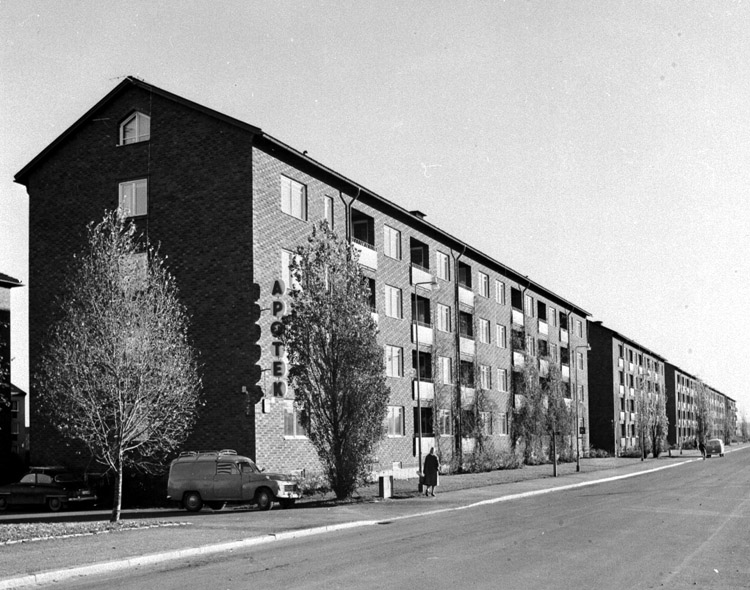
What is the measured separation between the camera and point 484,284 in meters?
58.8

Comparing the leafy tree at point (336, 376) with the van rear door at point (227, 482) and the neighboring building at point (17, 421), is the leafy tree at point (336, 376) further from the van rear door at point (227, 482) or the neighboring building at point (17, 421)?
the neighboring building at point (17, 421)

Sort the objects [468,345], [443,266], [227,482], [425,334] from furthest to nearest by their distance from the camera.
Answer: [468,345]
[443,266]
[425,334]
[227,482]

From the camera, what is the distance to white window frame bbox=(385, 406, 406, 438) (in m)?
42.7

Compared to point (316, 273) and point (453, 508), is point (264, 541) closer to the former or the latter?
point (453, 508)

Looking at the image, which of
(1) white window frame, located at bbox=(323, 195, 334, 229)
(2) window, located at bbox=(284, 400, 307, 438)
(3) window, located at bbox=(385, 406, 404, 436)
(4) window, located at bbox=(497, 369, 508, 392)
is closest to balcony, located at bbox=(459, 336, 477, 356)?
(4) window, located at bbox=(497, 369, 508, 392)

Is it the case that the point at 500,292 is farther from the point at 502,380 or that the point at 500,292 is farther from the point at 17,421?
the point at 17,421

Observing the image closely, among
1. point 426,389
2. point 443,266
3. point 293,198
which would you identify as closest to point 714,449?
point 443,266

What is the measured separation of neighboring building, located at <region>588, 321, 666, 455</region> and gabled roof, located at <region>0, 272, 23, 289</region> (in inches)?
2568

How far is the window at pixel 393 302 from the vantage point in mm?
43906

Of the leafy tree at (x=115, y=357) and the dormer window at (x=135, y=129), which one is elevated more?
the dormer window at (x=135, y=129)

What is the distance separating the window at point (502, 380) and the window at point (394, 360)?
16.5m

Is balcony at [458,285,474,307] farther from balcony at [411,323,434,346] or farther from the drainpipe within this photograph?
balcony at [411,323,434,346]

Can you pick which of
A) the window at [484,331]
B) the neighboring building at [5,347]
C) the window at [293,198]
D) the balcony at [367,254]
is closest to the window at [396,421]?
the balcony at [367,254]

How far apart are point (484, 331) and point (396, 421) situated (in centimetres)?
1594
